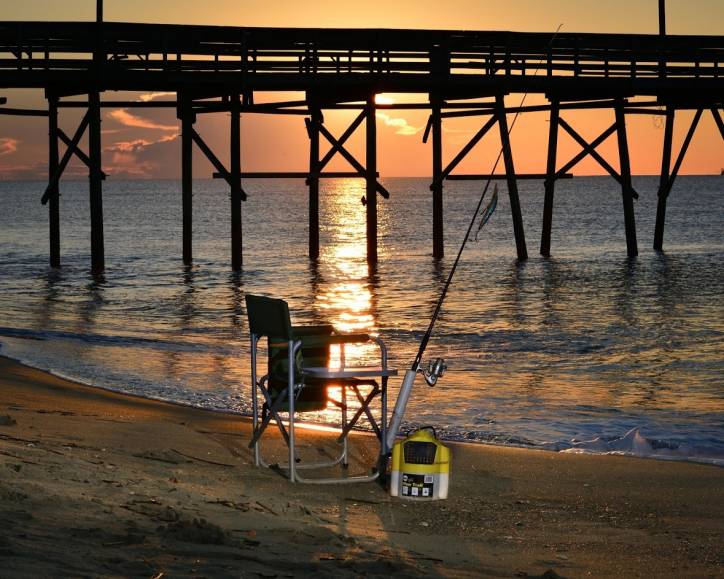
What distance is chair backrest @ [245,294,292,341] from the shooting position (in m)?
5.74

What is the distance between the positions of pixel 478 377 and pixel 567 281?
43.4 feet

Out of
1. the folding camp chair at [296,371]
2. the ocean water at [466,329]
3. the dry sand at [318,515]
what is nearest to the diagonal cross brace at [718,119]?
the ocean water at [466,329]

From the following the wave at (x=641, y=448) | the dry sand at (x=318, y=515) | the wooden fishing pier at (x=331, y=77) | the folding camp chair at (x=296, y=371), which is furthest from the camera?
the wooden fishing pier at (x=331, y=77)

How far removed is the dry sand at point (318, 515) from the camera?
4.31 metres

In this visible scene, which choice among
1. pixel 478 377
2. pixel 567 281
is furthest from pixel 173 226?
pixel 478 377

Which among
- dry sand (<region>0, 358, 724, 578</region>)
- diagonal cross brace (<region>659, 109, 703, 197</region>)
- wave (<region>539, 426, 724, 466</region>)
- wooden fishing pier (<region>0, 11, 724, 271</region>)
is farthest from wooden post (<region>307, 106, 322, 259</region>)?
dry sand (<region>0, 358, 724, 578</region>)

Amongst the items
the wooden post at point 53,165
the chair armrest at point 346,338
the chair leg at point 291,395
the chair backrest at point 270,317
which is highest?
the wooden post at point 53,165

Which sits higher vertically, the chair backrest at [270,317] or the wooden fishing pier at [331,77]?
the wooden fishing pier at [331,77]

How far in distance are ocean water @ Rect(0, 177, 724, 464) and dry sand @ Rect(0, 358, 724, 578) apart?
1231mm

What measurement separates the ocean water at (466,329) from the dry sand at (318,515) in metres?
1.23

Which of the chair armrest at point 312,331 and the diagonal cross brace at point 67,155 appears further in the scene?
the diagonal cross brace at point 67,155

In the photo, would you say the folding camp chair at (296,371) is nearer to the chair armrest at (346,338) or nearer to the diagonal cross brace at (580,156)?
the chair armrest at (346,338)

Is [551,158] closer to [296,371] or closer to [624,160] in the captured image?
[624,160]

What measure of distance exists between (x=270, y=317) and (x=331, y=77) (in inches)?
599
